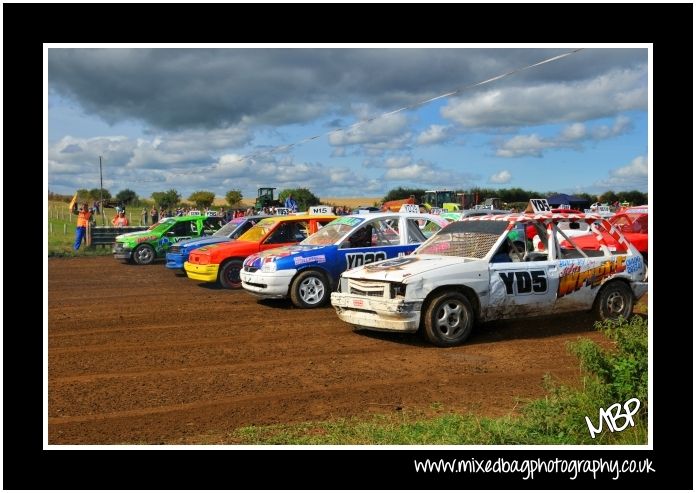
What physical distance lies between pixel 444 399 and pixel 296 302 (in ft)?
17.7

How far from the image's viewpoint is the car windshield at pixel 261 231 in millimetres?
14211

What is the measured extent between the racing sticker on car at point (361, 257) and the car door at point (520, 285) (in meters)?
3.03

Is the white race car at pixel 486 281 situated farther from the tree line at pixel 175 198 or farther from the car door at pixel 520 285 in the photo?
the tree line at pixel 175 198

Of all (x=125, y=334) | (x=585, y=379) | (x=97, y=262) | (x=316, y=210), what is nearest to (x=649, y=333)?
(x=585, y=379)

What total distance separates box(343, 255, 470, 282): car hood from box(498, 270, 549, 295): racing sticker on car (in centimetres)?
54

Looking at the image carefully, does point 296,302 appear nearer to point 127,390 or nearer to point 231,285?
point 231,285

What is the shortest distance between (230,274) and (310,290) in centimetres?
336

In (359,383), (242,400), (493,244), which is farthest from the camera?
(493,244)

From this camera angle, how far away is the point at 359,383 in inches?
275

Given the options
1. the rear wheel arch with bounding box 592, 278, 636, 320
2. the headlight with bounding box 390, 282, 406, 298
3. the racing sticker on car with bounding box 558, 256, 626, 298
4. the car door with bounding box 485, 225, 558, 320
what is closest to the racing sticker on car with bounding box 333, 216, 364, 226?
the car door with bounding box 485, 225, 558, 320

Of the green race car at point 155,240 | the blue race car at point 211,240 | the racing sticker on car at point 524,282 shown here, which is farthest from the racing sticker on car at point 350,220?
the green race car at point 155,240

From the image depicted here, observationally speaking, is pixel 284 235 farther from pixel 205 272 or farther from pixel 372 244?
pixel 372 244

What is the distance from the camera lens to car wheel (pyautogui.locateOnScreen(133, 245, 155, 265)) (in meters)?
21.0

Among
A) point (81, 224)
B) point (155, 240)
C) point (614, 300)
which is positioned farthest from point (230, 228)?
point (81, 224)
